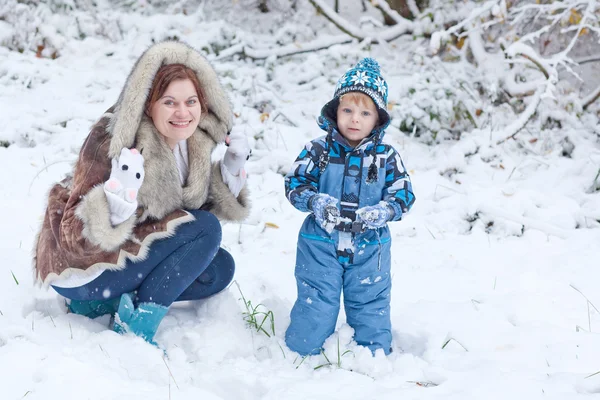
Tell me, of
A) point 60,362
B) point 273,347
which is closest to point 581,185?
point 273,347

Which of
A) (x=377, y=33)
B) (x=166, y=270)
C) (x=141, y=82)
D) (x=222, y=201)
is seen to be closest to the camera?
(x=141, y=82)

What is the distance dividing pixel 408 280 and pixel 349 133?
3.55ft

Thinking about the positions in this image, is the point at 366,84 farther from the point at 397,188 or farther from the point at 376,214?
the point at 376,214

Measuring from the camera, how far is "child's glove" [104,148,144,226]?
235 cm

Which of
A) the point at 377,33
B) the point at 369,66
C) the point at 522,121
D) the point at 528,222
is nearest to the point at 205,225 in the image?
the point at 369,66

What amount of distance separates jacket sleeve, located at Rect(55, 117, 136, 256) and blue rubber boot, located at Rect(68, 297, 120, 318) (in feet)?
1.36

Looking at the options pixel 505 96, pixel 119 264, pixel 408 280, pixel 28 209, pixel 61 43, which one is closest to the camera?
pixel 119 264

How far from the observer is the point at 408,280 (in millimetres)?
3432

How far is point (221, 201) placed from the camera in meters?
2.90

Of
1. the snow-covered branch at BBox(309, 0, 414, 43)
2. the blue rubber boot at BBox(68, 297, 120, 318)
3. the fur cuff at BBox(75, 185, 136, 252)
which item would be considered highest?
the snow-covered branch at BBox(309, 0, 414, 43)

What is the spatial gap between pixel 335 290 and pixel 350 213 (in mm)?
364

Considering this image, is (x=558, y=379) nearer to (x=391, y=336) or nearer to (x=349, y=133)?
(x=391, y=336)

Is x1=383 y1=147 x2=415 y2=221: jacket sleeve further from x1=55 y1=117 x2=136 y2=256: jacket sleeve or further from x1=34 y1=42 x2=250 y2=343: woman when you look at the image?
x1=55 y1=117 x2=136 y2=256: jacket sleeve

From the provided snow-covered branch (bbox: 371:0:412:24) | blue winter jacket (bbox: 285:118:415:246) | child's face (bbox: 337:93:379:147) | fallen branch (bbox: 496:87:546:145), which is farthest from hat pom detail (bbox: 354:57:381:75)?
snow-covered branch (bbox: 371:0:412:24)
